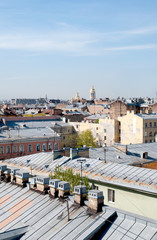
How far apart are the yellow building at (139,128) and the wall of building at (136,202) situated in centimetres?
3937

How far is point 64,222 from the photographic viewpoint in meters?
12.0

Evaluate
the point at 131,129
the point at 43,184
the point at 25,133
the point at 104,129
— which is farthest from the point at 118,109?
the point at 43,184

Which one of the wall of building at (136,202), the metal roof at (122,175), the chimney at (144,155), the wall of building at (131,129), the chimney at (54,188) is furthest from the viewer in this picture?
the wall of building at (131,129)

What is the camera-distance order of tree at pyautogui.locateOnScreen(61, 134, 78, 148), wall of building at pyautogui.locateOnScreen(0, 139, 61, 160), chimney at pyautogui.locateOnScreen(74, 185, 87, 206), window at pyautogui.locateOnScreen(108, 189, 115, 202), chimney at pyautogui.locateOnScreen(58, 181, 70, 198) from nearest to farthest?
chimney at pyautogui.locateOnScreen(74, 185, 87, 206)
chimney at pyautogui.locateOnScreen(58, 181, 70, 198)
window at pyautogui.locateOnScreen(108, 189, 115, 202)
wall of building at pyautogui.locateOnScreen(0, 139, 61, 160)
tree at pyautogui.locateOnScreen(61, 134, 78, 148)

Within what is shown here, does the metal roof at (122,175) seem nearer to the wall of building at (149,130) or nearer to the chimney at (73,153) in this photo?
the chimney at (73,153)

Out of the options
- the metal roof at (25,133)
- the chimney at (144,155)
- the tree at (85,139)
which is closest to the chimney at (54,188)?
the chimney at (144,155)

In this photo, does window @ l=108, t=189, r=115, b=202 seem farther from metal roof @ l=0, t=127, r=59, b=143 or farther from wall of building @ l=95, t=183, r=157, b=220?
metal roof @ l=0, t=127, r=59, b=143

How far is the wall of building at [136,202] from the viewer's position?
1705 cm

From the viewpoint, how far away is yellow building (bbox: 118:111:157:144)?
2264 inches

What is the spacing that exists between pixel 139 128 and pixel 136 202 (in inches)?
1609

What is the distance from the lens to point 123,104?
75062 millimetres

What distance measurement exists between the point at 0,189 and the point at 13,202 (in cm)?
199

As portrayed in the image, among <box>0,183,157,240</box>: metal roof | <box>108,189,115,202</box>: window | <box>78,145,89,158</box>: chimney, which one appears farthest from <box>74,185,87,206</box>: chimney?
<box>78,145,89,158</box>: chimney

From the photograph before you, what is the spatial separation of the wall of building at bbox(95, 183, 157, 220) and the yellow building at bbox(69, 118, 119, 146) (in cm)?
4428
